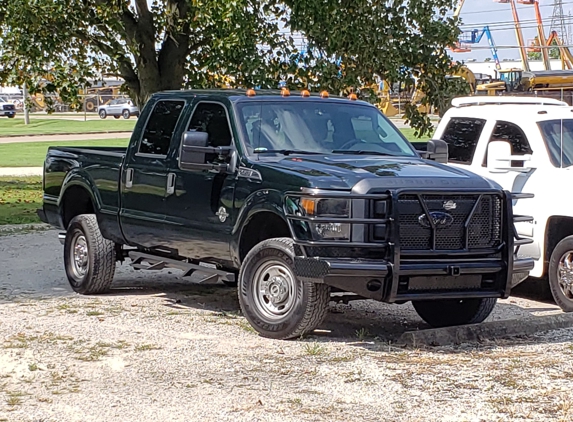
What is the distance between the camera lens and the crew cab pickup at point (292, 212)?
25.9 feet

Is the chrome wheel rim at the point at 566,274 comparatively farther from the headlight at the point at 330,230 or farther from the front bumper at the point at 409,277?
the headlight at the point at 330,230

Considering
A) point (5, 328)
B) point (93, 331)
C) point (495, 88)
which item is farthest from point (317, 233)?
point (495, 88)

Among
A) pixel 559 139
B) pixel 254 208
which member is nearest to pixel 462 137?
pixel 559 139

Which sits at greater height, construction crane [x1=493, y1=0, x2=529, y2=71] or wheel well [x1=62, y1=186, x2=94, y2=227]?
construction crane [x1=493, y1=0, x2=529, y2=71]

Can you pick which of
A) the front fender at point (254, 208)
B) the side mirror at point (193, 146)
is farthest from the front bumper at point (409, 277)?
the side mirror at point (193, 146)

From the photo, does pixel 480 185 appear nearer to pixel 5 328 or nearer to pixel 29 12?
pixel 5 328

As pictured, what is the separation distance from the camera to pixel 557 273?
10133 mm

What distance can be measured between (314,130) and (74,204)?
3299 mm

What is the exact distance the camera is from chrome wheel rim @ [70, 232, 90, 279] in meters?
10.8

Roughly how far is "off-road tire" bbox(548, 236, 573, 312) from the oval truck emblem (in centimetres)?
232

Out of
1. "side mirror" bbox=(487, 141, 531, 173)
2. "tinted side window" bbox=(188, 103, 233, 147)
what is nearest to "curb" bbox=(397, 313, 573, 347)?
"side mirror" bbox=(487, 141, 531, 173)

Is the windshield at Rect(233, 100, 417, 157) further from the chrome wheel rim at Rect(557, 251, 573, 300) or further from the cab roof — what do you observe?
the chrome wheel rim at Rect(557, 251, 573, 300)

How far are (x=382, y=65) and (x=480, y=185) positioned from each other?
12241 mm

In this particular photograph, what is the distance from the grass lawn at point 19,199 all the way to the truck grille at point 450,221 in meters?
10.6
